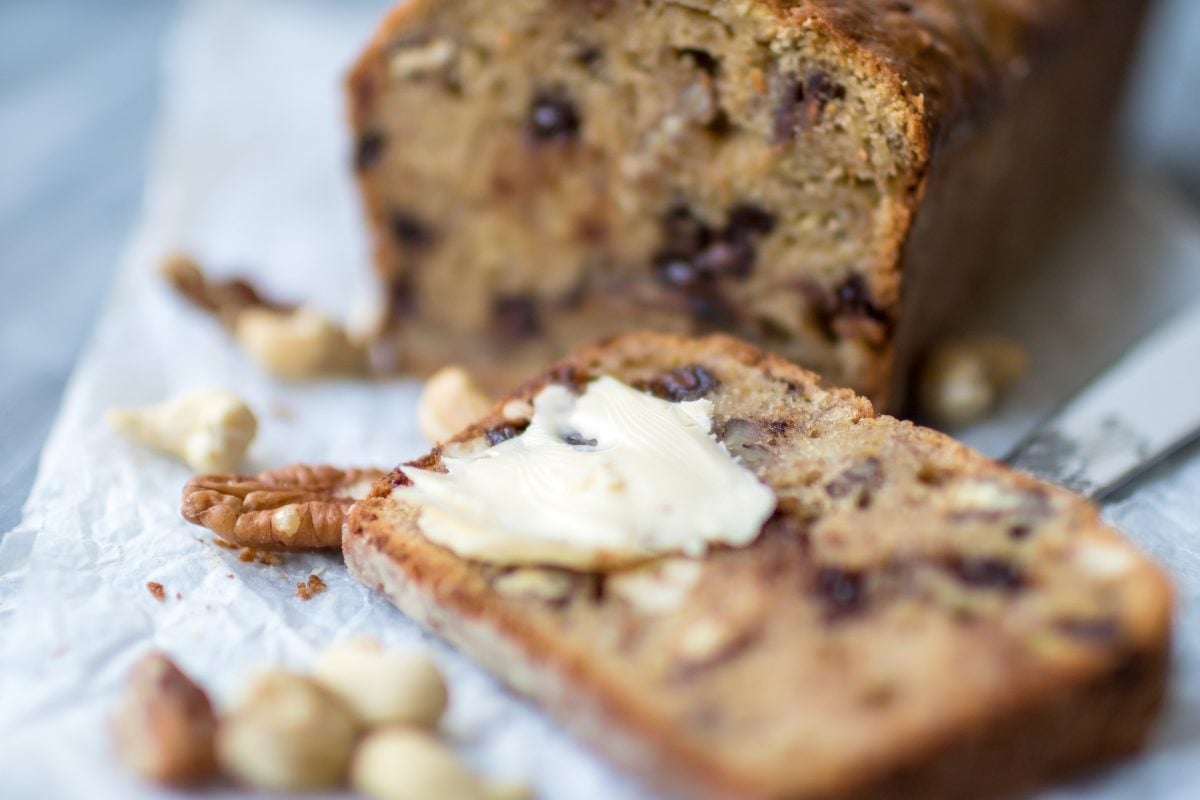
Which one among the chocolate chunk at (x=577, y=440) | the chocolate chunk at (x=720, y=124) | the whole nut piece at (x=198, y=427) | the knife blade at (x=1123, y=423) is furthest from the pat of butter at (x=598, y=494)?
the knife blade at (x=1123, y=423)

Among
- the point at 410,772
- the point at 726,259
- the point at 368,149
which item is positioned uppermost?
the point at 368,149

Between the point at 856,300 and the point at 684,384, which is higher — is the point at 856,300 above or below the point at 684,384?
above

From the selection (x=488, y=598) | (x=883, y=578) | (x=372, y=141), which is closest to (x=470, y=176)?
(x=372, y=141)

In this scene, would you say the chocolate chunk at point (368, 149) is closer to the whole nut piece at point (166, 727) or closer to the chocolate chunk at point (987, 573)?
the whole nut piece at point (166, 727)

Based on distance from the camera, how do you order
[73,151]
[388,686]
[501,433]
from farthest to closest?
[73,151] → [501,433] → [388,686]

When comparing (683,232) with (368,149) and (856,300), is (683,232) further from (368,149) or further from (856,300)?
(368,149)

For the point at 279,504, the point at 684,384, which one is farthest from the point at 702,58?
the point at 279,504
